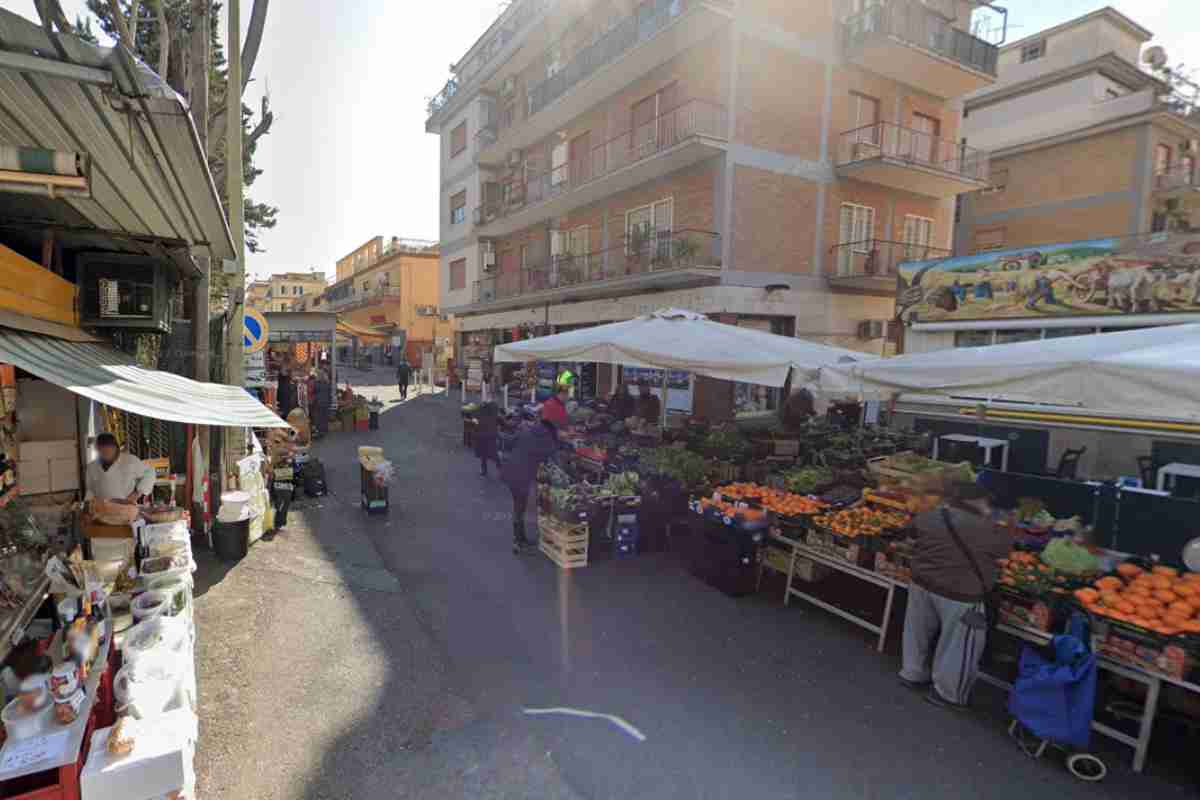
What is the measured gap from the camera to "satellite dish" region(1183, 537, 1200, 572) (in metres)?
4.27

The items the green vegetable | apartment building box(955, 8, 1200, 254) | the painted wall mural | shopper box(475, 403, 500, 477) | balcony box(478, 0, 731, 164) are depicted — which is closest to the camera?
the green vegetable

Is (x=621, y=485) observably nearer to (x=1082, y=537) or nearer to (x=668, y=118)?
(x=1082, y=537)

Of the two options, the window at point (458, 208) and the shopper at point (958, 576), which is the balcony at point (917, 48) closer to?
the shopper at point (958, 576)

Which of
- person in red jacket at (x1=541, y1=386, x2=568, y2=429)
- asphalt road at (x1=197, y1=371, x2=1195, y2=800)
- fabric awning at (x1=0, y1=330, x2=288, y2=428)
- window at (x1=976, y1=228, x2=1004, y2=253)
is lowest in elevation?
asphalt road at (x1=197, y1=371, x2=1195, y2=800)

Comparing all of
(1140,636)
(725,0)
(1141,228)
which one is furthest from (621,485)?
(1141,228)

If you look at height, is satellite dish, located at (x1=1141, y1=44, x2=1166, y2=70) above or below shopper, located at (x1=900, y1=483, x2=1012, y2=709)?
above

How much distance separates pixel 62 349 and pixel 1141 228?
86.7ft

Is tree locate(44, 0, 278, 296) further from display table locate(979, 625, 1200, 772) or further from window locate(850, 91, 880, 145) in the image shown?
window locate(850, 91, 880, 145)

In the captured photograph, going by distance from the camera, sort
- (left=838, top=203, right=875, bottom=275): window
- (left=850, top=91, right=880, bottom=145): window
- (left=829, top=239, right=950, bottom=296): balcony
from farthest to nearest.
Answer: (left=850, top=91, right=880, bottom=145): window, (left=838, top=203, right=875, bottom=275): window, (left=829, top=239, right=950, bottom=296): balcony

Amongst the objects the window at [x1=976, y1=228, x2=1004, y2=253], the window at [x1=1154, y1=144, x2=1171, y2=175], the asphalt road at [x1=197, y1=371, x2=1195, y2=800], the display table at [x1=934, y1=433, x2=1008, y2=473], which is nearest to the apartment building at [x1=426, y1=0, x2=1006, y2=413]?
the window at [x1=976, y1=228, x2=1004, y2=253]

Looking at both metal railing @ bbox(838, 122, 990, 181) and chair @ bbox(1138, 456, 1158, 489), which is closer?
chair @ bbox(1138, 456, 1158, 489)

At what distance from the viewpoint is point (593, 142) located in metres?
19.9

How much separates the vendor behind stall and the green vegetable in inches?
303

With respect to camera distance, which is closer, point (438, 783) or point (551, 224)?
point (438, 783)
